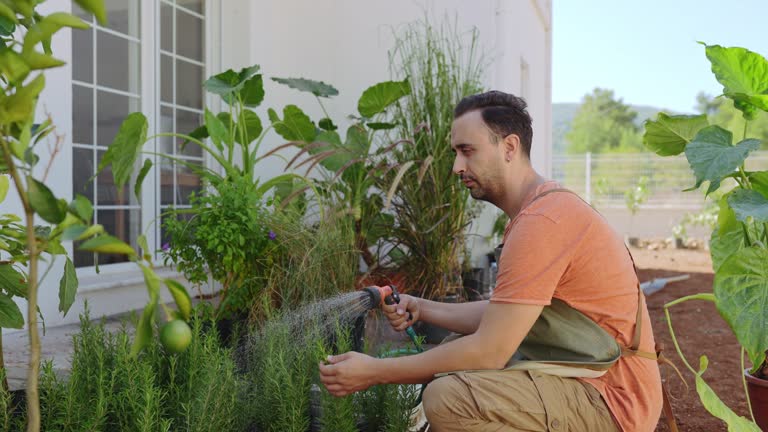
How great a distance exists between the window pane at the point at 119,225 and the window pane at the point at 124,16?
1.07 m

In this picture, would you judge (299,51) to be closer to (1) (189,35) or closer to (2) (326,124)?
(1) (189,35)

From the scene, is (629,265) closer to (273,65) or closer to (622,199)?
(273,65)

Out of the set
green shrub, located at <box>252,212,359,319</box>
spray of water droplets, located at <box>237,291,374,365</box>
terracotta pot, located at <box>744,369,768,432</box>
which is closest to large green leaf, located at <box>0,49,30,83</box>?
spray of water droplets, located at <box>237,291,374,365</box>

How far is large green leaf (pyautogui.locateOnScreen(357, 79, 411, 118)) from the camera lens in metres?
4.32

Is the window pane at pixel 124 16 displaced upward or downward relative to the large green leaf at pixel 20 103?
upward

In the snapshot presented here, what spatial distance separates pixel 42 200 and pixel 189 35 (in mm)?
4178

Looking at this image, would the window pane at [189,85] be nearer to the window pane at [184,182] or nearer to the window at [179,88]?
the window at [179,88]

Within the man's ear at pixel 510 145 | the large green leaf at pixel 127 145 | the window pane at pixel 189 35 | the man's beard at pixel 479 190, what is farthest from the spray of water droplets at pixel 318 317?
the window pane at pixel 189 35

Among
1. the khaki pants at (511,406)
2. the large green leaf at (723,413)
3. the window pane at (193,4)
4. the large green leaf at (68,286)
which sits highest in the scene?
the window pane at (193,4)

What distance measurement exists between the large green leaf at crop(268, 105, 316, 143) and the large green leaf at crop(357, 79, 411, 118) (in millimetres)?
361

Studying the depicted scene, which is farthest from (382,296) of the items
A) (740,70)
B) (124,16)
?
(124,16)

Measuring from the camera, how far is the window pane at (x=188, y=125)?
191 inches

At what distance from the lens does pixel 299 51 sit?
541 cm

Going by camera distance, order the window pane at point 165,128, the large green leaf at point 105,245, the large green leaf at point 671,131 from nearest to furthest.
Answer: the large green leaf at point 105,245 < the large green leaf at point 671,131 < the window pane at point 165,128
